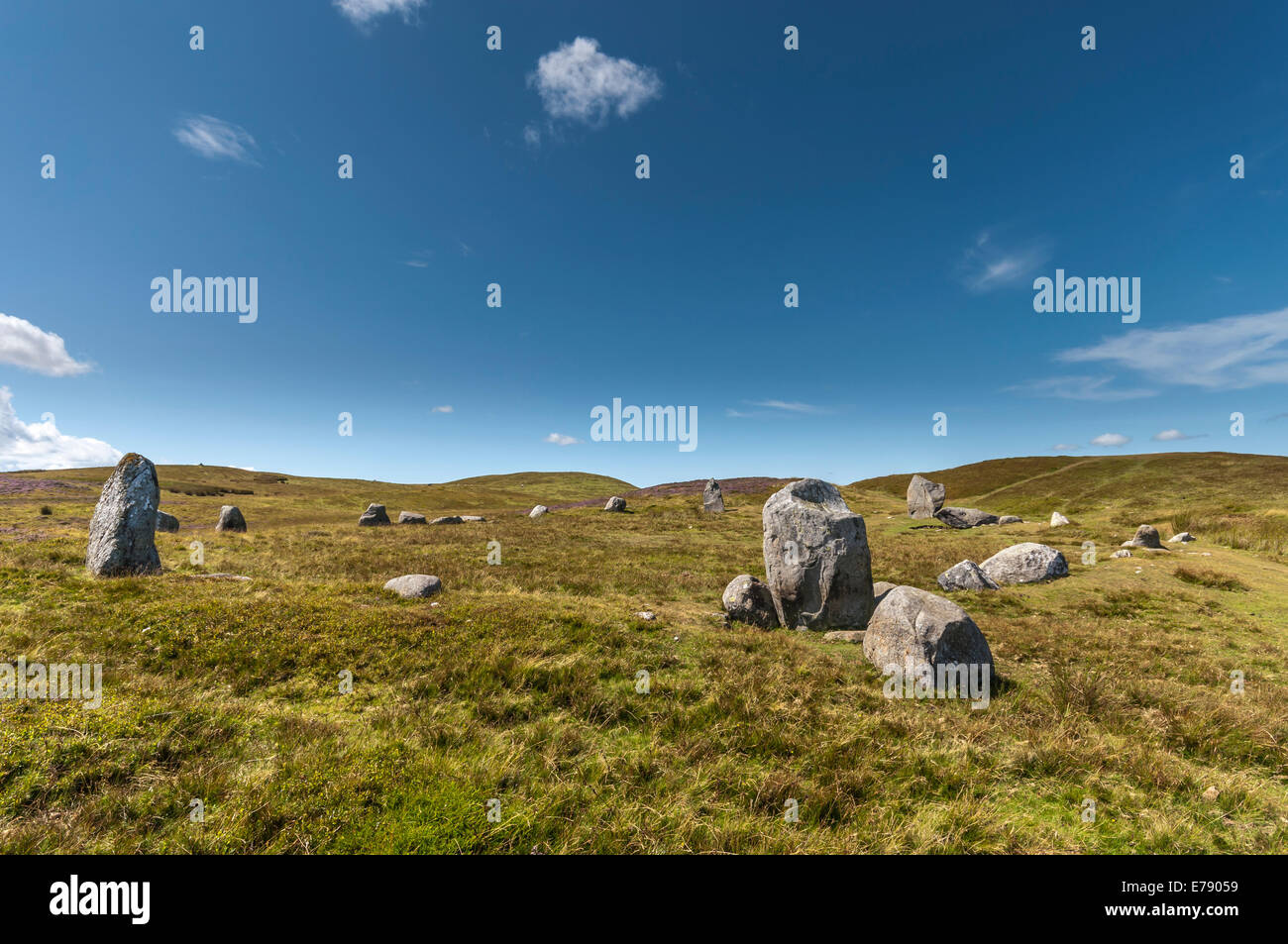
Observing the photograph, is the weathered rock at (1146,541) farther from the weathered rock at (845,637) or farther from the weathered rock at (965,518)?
the weathered rock at (845,637)

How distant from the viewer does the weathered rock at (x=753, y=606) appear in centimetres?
1258

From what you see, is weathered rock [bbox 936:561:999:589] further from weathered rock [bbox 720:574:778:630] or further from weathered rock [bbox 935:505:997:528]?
weathered rock [bbox 935:505:997:528]

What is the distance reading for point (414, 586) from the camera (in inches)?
532

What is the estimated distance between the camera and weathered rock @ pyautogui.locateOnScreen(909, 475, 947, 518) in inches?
1604

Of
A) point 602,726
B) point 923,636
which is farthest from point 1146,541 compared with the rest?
point 602,726

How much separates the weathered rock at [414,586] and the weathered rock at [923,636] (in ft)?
38.7

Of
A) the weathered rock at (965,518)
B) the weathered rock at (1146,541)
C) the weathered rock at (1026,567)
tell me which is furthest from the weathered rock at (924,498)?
the weathered rock at (1026,567)

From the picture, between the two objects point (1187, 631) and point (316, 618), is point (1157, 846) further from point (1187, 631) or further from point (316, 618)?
point (316, 618)

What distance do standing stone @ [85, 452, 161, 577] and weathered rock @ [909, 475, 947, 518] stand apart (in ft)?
157

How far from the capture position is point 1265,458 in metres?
62.8

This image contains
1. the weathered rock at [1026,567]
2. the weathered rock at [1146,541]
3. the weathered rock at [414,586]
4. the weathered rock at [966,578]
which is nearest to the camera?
the weathered rock at [414,586]

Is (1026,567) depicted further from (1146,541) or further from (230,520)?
(230,520)
